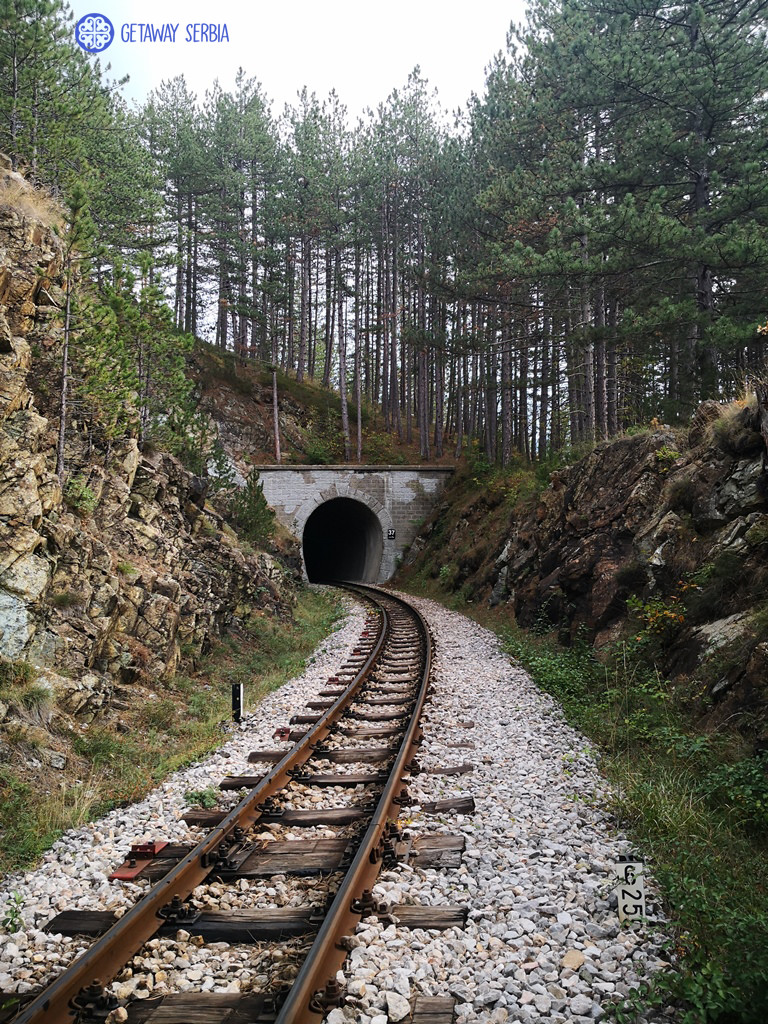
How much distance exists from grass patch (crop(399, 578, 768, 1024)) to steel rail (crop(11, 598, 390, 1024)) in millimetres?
2383

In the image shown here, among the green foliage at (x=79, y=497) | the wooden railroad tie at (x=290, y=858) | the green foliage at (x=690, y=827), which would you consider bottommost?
the wooden railroad tie at (x=290, y=858)

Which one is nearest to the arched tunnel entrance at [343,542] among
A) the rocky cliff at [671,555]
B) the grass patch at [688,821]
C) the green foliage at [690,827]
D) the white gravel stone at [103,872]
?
the rocky cliff at [671,555]

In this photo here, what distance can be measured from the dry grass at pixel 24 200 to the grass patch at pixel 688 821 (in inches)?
398

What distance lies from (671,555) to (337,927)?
6.77 meters

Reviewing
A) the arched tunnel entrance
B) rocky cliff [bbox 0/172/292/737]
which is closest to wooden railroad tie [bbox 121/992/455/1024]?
rocky cliff [bbox 0/172/292/737]

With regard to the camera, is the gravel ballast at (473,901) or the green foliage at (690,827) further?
the gravel ballast at (473,901)

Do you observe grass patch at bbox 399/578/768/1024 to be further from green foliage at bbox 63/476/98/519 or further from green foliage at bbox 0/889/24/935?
green foliage at bbox 63/476/98/519

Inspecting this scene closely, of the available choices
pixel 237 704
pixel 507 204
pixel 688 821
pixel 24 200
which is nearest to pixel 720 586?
pixel 688 821

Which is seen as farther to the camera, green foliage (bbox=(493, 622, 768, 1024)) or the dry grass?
the dry grass

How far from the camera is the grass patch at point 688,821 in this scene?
2887 mm

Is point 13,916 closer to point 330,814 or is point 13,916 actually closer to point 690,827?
point 330,814

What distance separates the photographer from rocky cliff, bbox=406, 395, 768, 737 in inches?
254

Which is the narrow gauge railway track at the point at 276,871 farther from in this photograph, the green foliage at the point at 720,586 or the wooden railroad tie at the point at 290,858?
the green foliage at the point at 720,586

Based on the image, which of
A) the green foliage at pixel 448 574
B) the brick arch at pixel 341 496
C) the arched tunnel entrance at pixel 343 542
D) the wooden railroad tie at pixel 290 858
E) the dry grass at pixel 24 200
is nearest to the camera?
the wooden railroad tie at pixel 290 858
